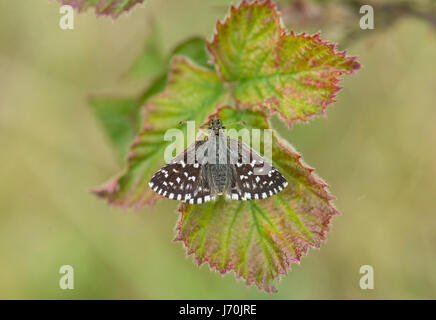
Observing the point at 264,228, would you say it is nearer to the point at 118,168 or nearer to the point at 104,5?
the point at 104,5

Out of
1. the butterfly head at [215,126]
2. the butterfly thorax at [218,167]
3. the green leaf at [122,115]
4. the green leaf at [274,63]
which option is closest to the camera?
the green leaf at [274,63]

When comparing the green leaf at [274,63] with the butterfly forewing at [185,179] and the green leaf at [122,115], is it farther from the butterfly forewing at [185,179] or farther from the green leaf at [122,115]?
the green leaf at [122,115]

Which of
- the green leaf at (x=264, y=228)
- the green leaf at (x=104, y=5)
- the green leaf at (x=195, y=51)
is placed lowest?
the green leaf at (x=264, y=228)

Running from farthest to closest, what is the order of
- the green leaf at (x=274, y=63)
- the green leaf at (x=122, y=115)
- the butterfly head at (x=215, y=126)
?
1. the green leaf at (x=122, y=115)
2. the butterfly head at (x=215, y=126)
3. the green leaf at (x=274, y=63)

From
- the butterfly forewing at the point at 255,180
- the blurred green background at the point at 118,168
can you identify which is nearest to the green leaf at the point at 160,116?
the butterfly forewing at the point at 255,180

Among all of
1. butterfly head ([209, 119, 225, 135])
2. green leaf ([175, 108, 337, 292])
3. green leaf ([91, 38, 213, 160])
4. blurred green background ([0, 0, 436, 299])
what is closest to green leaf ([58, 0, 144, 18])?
butterfly head ([209, 119, 225, 135])

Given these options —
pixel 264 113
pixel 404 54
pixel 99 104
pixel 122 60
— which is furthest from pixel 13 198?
pixel 404 54
